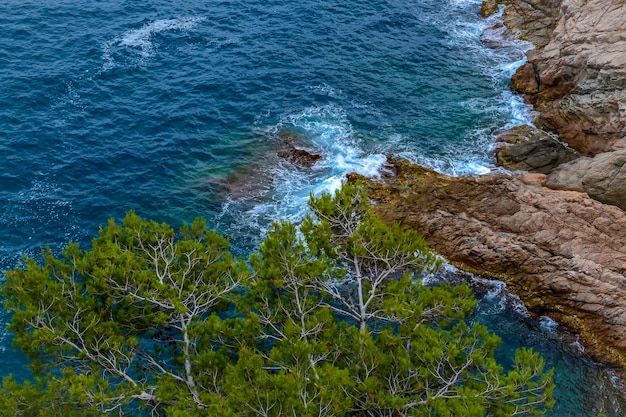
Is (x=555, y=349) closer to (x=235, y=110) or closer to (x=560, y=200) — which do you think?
(x=560, y=200)

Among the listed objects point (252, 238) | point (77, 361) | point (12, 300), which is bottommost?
point (252, 238)

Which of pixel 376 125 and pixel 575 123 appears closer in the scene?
pixel 575 123

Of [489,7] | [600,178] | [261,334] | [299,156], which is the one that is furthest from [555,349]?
[489,7]

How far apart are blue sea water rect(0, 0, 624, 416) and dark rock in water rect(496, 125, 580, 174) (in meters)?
2.00

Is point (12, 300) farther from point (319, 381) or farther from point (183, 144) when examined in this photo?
point (183, 144)

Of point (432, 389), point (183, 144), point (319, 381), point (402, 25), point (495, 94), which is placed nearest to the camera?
point (319, 381)

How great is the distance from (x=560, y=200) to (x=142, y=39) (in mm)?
54958

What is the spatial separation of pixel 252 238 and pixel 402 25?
4514cm

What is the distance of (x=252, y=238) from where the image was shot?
5219 cm

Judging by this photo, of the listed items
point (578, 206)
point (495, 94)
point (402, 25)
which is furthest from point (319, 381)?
point (402, 25)

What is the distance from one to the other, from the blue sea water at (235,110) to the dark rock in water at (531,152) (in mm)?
1998

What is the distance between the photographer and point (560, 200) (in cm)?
4841

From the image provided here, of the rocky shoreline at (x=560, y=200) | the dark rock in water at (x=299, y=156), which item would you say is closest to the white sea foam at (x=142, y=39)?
the dark rock in water at (x=299, y=156)

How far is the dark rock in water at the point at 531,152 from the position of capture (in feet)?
189
